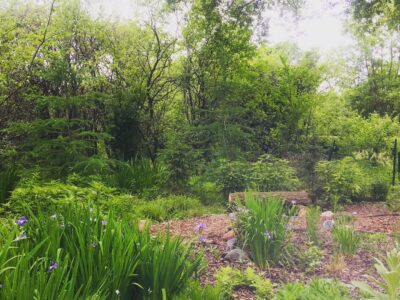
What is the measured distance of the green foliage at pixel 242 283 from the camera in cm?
246

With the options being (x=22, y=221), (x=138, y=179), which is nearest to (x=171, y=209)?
(x=138, y=179)

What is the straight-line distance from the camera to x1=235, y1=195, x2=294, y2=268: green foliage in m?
3.10

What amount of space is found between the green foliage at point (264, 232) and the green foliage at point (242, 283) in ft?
1.25

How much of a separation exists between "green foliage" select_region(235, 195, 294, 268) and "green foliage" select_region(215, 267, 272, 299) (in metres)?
0.38

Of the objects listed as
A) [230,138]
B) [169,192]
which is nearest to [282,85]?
[230,138]

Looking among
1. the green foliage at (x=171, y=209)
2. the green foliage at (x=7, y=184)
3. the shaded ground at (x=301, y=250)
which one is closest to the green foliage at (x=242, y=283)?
the shaded ground at (x=301, y=250)

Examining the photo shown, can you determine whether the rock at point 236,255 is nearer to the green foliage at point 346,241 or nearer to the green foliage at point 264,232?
the green foliage at point 264,232

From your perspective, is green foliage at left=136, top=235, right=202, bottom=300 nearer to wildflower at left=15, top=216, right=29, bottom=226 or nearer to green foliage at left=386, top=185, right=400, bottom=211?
wildflower at left=15, top=216, right=29, bottom=226

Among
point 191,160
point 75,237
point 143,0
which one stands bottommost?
point 75,237

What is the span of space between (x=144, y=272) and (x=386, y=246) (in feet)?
8.37

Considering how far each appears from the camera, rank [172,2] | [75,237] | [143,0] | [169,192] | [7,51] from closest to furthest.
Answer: [75,237]
[172,2]
[169,192]
[7,51]
[143,0]

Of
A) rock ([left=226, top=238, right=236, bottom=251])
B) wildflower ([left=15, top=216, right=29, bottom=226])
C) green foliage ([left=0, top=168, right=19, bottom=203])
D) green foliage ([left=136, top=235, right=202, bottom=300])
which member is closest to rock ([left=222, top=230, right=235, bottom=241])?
rock ([left=226, top=238, right=236, bottom=251])

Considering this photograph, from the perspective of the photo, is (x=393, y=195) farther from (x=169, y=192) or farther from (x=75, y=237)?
(x=75, y=237)

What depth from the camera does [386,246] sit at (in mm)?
3486
